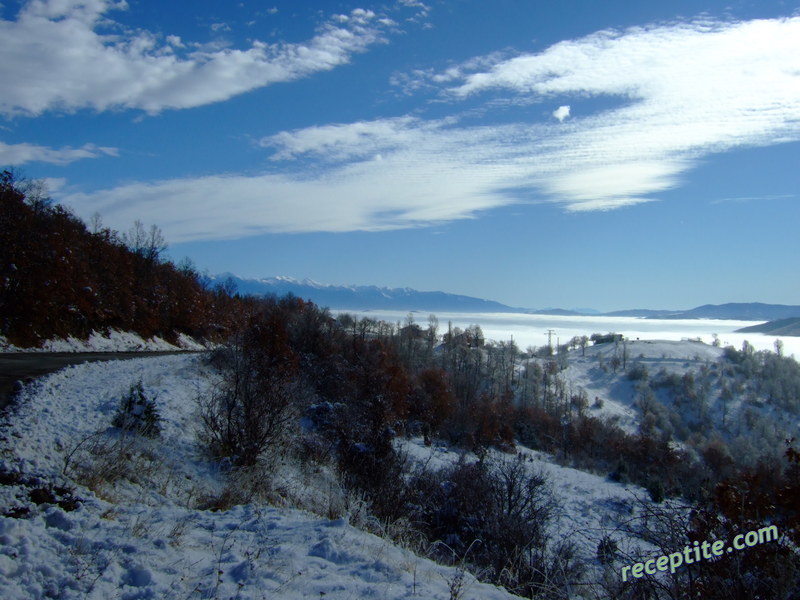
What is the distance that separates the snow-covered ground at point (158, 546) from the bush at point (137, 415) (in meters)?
Result: 2.96

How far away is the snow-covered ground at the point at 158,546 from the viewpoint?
16.1ft

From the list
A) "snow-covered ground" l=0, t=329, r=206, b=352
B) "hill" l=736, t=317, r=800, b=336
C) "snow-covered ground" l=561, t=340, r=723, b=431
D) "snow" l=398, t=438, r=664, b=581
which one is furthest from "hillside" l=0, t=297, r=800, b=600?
"hill" l=736, t=317, r=800, b=336

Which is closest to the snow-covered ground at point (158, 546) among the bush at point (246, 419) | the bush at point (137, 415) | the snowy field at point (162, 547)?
the snowy field at point (162, 547)

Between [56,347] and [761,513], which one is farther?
[56,347]

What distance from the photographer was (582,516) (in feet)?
103

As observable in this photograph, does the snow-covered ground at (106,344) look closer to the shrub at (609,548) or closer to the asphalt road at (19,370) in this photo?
the asphalt road at (19,370)

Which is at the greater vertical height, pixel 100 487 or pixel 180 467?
pixel 100 487

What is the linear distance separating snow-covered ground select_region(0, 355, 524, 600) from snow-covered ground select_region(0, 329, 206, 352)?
1873 cm

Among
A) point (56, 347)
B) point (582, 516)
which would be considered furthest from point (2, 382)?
point (582, 516)

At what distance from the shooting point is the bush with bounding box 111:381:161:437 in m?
13.2

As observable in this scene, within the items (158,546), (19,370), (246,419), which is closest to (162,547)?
(158,546)

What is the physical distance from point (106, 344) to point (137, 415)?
70.1 ft

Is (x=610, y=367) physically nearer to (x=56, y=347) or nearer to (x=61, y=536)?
(x=56, y=347)

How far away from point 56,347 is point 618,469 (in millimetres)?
48741
